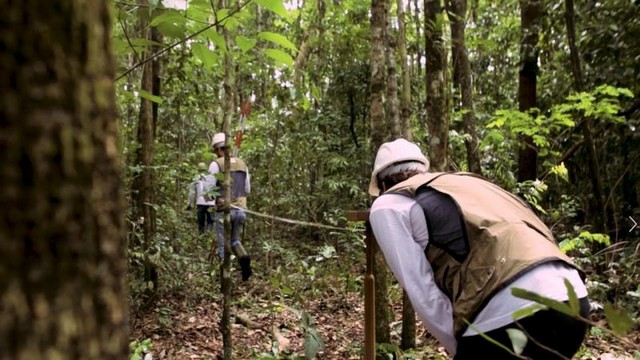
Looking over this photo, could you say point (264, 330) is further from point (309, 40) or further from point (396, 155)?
point (309, 40)

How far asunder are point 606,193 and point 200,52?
20.8 ft

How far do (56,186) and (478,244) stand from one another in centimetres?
164

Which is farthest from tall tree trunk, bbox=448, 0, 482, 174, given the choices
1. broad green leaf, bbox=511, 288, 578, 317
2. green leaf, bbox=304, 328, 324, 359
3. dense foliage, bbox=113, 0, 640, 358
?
broad green leaf, bbox=511, 288, 578, 317

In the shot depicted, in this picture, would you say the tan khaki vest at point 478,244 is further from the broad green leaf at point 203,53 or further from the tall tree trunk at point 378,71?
the tall tree trunk at point 378,71

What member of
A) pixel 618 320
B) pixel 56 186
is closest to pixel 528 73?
pixel 618 320

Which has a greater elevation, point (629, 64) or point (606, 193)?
point (629, 64)

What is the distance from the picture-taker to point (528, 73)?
7.77 metres

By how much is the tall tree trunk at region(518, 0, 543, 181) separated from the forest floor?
279 cm

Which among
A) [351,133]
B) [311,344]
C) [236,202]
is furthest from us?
[351,133]

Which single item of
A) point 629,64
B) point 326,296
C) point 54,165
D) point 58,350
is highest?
point 629,64

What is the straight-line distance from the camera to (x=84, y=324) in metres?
0.73

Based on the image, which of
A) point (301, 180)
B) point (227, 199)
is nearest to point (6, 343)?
point (227, 199)

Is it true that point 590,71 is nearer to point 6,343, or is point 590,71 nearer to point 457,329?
point 457,329

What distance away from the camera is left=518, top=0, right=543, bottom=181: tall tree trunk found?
7389mm
